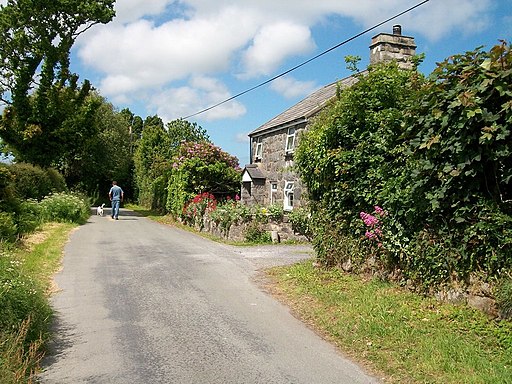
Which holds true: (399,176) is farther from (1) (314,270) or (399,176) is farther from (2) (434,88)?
(1) (314,270)

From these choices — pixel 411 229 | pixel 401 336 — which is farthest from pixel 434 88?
pixel 401 336

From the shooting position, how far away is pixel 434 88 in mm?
6637

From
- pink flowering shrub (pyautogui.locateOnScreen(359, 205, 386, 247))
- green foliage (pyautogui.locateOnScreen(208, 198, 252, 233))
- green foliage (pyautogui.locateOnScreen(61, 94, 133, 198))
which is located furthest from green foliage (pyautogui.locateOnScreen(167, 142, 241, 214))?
green foliage (pyautogui.locateOnScreen(61, 94, 133, 198))

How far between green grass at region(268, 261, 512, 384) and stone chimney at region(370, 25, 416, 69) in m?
7.16

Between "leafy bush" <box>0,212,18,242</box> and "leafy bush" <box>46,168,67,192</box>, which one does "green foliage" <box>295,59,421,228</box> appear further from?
"leafy bush" <box>46,168,67,192</box>

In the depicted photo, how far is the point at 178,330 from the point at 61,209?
15687 mm

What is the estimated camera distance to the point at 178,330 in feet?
20.5

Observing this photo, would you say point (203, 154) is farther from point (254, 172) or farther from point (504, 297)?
point (504, 297)

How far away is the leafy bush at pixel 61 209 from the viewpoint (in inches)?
762

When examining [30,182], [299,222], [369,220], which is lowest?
[299,222]

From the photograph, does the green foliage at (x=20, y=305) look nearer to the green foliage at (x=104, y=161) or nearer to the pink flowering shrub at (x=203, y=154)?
the pink flowering shrub at (x=203, y=154)

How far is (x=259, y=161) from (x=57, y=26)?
1431 centimetres

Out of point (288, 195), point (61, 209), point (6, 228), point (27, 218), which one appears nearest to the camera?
point (6, 228)

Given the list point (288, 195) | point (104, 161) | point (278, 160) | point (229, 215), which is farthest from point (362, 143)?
point (104, 161)
